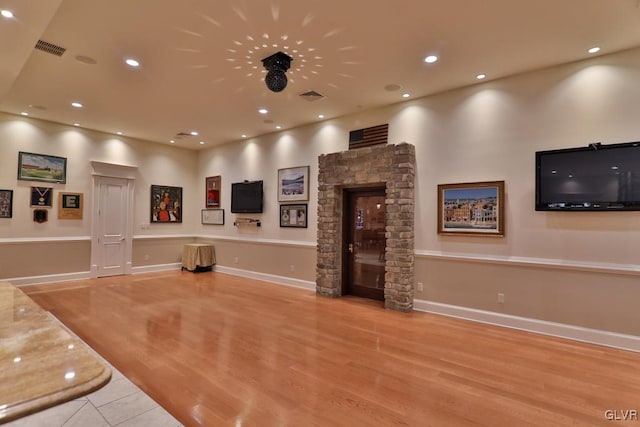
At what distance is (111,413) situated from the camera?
95.8 inches

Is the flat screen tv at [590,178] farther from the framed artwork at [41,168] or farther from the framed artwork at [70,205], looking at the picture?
the framed artwork at [41,168]

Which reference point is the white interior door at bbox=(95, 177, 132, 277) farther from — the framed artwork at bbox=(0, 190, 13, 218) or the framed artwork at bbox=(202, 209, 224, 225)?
the framed artwork at bbox=(202, 209, 224, 225)

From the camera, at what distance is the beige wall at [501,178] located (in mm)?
3787

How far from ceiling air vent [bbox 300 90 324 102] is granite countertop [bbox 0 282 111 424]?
4432mm

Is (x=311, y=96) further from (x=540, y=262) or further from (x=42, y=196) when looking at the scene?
(x=42, y=196)

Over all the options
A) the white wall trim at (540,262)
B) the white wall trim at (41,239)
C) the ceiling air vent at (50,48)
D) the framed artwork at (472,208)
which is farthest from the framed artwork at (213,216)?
the framed artwork at (472,208)

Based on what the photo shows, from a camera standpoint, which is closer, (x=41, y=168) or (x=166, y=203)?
Answer: (x=41, y=168)

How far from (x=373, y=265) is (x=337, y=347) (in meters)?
2.41

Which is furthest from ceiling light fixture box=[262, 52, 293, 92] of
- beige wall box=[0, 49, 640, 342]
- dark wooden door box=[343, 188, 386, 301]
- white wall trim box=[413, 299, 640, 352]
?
white wall trim box=[413, 299, 640, 352]

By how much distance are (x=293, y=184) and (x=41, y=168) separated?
5.34 meters

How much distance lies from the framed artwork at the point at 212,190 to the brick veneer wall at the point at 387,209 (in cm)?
372

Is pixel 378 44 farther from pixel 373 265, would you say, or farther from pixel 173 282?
pixel 173 282

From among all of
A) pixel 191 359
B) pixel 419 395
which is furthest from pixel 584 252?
pixel 191 359

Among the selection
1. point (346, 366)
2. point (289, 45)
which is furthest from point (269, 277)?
point (289, 45)
